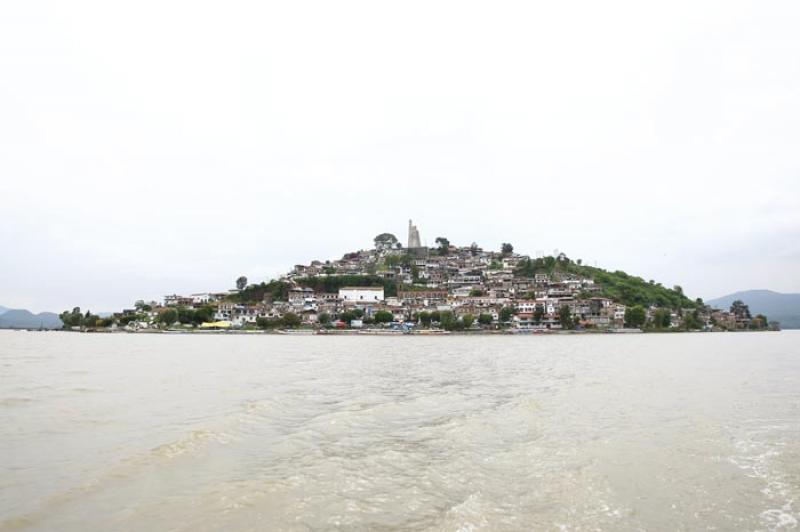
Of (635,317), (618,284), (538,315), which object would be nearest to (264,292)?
(538,315)

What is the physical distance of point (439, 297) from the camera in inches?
4552

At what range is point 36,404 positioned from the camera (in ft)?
45.5

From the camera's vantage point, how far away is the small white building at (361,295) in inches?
4582

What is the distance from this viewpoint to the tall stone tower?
16384 cm

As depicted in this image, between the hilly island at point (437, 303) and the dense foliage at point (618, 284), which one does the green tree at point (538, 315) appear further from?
the dense foliage at point (618, 284)

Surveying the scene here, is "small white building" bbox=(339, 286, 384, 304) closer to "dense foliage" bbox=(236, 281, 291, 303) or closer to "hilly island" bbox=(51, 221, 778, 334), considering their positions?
"hilly island" bbox=(51, 221, 778, 334)

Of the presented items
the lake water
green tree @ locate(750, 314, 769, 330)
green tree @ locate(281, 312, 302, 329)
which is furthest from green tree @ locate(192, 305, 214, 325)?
green tree @ locate(750, 314, 769, 330)

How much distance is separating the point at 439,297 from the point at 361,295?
17.0 meters

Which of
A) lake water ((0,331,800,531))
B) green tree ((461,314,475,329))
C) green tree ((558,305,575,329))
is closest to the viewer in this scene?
lake water ((0,331,800,531))

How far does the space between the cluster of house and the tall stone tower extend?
23.6ft

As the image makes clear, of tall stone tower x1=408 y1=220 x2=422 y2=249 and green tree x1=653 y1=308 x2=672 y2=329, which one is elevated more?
tall stone tower x1=408 y1=220 x2=422 y2=249

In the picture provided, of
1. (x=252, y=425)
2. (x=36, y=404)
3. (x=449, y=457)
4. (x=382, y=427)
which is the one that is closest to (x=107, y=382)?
(x=36, y=404)

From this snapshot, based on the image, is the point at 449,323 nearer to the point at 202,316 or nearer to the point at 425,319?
the point at 425,319

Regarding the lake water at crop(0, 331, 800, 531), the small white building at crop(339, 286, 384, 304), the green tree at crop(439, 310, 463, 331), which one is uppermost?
the small white building at crop(339, 286, 384, 304)
